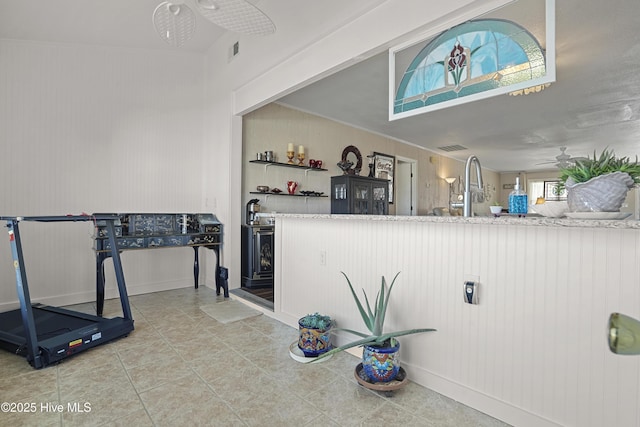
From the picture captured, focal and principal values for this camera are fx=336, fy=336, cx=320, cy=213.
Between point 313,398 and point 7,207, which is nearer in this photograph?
point 313,398

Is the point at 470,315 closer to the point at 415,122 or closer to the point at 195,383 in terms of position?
the point at 195,383

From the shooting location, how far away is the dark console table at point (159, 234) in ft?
10.7

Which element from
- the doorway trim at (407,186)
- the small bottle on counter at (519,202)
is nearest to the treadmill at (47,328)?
the small bottle on counter at (519,202)

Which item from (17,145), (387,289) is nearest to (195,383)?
(387,289)

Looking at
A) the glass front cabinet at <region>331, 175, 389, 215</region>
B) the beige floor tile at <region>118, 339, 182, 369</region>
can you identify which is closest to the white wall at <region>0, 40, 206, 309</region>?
the beige floor tile at <region>118, 339, 182, 369</region>

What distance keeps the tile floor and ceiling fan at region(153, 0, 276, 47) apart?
2171 millimetres

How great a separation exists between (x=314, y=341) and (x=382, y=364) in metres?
0.60

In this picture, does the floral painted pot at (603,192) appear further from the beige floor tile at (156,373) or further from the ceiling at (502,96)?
the beige floor tile at (156,373)

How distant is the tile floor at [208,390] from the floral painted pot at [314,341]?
0.33ft

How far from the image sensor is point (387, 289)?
221 cm

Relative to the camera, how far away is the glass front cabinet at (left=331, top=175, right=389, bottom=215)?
5.04m

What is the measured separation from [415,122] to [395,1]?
3361 mm

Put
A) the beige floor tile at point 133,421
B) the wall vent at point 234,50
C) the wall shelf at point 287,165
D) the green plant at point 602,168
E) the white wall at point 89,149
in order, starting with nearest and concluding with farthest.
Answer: the green plant at point 602,168 → the beige floor tile at point 133,421 → the white wall at point 89,149 → the wall vent at point 234,50 → the wall shelf at point 287,165

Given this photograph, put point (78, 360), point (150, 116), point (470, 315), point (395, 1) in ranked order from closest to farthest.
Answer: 1. point (470, 315)
2. point (395, 1)
3. point (78, 360)
4. point (150, 116)
